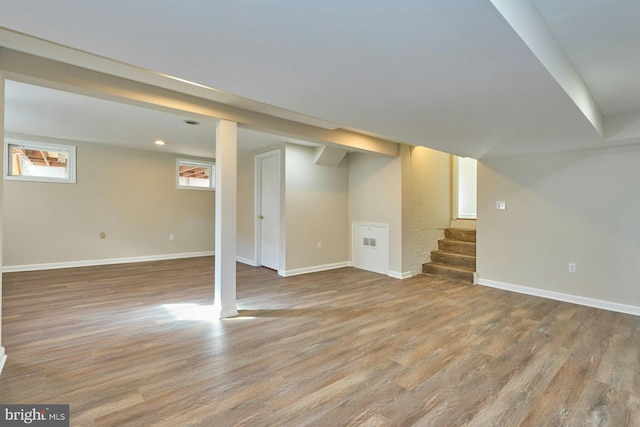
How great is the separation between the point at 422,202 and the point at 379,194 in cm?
79

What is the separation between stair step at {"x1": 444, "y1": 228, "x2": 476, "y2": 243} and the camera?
5.35 meters

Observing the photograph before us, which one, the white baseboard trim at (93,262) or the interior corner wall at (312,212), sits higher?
the interior corner wall at (312,212)

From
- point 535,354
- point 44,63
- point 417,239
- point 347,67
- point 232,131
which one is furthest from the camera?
point 417,239

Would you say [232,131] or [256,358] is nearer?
[256,358]


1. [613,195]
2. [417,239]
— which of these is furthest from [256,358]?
[613,195]

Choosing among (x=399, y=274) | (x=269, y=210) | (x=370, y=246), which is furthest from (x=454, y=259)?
(x=269, y=210)

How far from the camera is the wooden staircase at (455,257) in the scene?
481 cm

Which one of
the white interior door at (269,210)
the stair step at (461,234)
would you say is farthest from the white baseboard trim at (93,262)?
the stair step at (461,234)

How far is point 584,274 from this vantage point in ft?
12.1

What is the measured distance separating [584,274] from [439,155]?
9.45 feet

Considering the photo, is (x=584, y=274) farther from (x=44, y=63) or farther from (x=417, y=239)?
(x=44, y=63)

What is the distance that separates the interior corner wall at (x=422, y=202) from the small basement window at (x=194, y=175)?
459 centimetres

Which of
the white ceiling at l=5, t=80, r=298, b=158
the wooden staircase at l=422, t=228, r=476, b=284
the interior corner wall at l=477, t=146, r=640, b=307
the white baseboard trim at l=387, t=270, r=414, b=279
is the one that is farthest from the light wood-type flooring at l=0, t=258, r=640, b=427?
the white ceiling at l=5, t=80, r=298, b=158

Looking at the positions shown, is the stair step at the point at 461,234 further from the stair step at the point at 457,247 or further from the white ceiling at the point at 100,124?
the white ceiling at the point at 100,124
